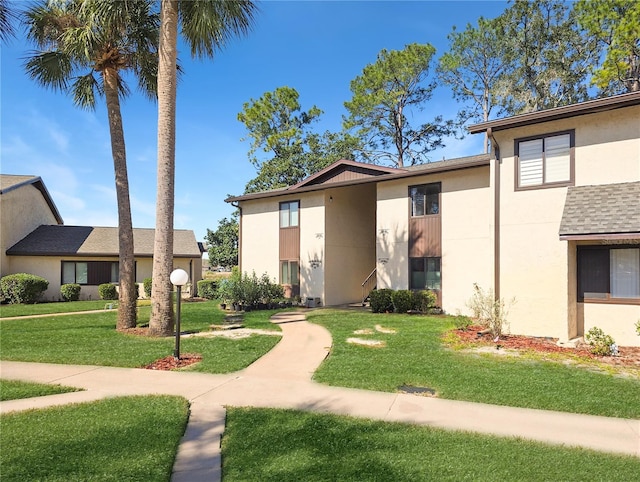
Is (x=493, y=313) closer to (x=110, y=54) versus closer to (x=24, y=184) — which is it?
(x=110, y=54)

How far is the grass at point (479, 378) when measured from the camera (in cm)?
583

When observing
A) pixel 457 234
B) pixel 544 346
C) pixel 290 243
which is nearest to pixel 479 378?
pixel 544 346

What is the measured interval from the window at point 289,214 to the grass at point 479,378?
36.4 feet

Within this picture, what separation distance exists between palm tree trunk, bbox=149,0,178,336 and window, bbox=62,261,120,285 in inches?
628

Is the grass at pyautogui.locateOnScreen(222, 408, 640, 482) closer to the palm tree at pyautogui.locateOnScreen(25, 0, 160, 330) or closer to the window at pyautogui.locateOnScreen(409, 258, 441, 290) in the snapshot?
the palm tree at pyautogui.locateOnScreen(25, 0, 160, 330)

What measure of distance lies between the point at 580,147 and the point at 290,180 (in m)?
25.4

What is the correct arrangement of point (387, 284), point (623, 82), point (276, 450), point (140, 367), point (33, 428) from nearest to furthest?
point (276, 450) → point (33, 428) → point (140, 367) → point (387, 284) → point (623, 82)

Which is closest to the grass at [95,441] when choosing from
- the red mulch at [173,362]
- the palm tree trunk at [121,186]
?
the red mulch at [173,362]

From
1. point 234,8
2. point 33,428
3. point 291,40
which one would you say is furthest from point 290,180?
point 33,428

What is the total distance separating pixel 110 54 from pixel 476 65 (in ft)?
91.6

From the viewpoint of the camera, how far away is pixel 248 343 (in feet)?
33.0

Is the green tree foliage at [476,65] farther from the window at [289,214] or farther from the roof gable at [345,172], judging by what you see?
the window at [289,214]

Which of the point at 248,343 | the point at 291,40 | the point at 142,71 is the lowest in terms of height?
the point at 248,343

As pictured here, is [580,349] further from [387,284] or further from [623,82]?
[623,82]
